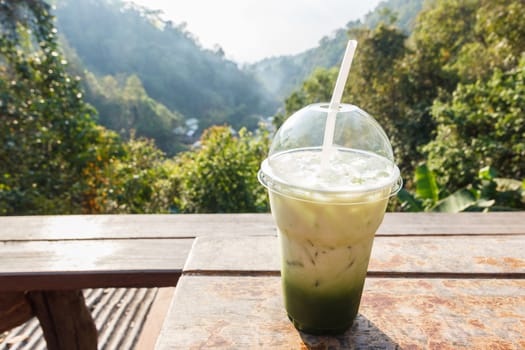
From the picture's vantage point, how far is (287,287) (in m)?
0.74

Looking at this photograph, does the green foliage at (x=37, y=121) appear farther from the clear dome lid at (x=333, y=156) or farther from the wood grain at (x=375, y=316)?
the clear dome lid at (x=333, y=156)

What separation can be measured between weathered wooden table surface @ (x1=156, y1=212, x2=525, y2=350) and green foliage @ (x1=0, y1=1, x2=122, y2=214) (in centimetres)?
351

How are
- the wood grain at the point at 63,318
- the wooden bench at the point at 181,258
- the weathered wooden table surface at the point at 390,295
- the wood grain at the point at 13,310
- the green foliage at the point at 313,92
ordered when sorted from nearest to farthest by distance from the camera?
the weathered wooden table surface at the point at 390,295 < the wooden bench at the point at 181,258 < the wood grain at the point at 13,310 < the wood grain at the point at 63,318 < the green foliage at the point at 313,92

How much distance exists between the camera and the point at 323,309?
0.70 m

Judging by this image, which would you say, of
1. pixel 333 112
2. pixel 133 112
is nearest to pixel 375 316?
pixel 333 112

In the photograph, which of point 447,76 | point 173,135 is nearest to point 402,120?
point 447,76

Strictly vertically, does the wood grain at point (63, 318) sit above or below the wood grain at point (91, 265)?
below

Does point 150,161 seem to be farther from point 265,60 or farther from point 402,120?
point 265,60

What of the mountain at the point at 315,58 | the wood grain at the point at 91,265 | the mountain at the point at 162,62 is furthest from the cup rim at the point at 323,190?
the mountain at the point at 162,62

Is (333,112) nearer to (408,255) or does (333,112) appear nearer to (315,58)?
(408,255)

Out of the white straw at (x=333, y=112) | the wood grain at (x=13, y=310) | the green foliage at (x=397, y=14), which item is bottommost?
the wood grain at (x=13, y=310)

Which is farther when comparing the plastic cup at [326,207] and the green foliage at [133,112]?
the green foliage at [133,112]

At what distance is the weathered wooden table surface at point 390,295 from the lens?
2.27 feet

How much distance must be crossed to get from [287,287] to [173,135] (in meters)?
30.7
